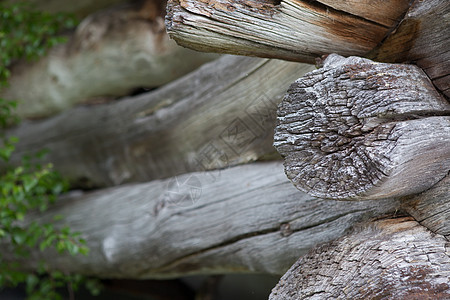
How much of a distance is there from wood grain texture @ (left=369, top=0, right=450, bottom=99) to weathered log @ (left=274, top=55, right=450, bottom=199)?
41 mm

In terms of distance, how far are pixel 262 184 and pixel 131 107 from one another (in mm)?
818

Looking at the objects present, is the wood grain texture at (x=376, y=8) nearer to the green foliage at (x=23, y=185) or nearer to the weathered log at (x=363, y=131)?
the weathered log at (x=363, y=131)

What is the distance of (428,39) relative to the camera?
1041 mm

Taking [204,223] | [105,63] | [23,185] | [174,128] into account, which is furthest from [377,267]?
[105,63]

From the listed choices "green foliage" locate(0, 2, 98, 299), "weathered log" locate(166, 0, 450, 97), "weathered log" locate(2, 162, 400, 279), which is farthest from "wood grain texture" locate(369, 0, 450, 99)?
"green foliage" locate(0, 2, 98, 299)

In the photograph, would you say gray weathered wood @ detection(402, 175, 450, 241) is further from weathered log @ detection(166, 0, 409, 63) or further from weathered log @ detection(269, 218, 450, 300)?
weathered log @ detection(166, 0, 409, 63)

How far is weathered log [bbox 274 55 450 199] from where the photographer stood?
35.0 inches

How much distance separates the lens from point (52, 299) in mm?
2270

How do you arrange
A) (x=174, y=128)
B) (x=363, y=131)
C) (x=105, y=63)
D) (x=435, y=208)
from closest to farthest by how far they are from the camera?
(x=363, y=131), (x=435, y=208), (x=174, y=128), (x=105, y=63)

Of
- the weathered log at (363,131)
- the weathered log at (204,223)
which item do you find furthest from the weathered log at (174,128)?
the weathered log at (363,131)

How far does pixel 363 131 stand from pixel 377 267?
277mm

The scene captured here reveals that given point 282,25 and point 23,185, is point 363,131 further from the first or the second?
point 23,185

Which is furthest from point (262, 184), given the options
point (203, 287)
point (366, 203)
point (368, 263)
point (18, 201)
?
point (203, 287)

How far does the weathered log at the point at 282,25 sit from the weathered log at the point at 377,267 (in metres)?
0.42
